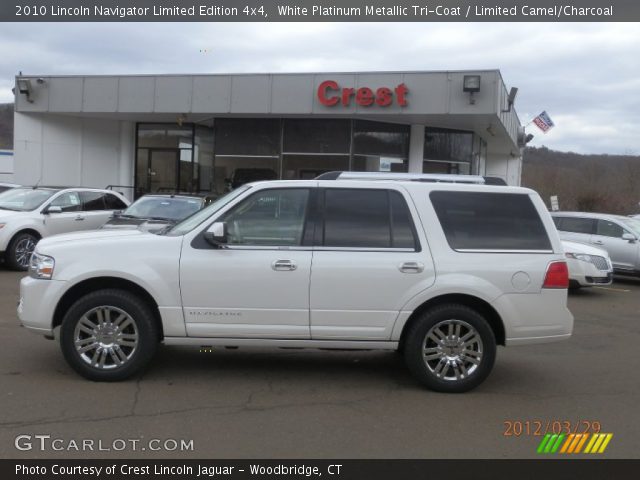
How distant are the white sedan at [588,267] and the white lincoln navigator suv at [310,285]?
7.15 metres

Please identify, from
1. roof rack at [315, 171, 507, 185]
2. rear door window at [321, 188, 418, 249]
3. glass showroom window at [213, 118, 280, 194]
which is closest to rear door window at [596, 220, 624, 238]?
roof rack at [315, 171, 507, 185]

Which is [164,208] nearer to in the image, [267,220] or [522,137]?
[267,220]

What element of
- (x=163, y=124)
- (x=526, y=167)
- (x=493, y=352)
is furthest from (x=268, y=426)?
(x=526, y=167)

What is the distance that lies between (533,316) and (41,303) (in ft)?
14.1

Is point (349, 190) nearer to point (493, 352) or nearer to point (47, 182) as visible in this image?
point (493, 352)

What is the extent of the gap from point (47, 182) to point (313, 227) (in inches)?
812

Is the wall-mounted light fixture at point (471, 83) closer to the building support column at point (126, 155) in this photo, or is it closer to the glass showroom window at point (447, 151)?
the glass showroom window at point (447, 151)

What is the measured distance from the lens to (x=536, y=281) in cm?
555

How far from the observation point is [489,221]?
571 centimetres

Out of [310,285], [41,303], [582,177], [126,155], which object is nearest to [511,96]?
[126,155]

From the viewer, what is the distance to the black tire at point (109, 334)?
5.43m

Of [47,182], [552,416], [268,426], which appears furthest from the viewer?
[47,182]

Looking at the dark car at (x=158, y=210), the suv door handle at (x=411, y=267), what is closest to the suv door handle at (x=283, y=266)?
the suv door handle at (x=411, y=267)
